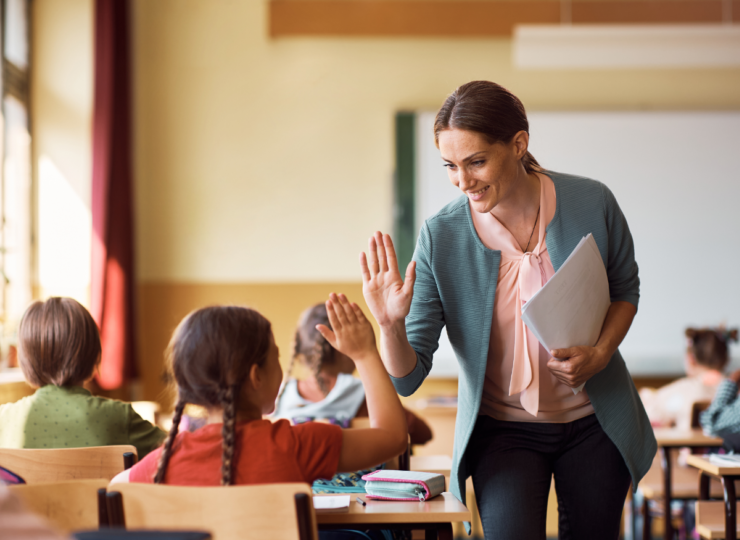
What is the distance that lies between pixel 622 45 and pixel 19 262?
3766mm

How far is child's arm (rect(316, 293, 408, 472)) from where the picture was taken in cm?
143

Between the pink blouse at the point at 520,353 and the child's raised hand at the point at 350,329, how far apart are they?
0.31m

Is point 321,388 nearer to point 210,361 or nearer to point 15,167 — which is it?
point 210,361

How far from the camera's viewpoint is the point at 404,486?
1572mm

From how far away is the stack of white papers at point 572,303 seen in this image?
143 cm

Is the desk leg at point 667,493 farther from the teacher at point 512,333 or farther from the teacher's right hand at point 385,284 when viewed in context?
the teacher's right hand at point 385,284

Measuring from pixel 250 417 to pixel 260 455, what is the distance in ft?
0.37

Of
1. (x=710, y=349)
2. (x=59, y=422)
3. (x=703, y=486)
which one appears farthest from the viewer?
(x=710, y=349)

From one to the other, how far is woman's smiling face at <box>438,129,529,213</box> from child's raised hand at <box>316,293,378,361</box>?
0.35 m

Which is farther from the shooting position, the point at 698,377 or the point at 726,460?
the point at 698,377

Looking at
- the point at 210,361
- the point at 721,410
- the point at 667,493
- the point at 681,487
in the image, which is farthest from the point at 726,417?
the point at 210,361

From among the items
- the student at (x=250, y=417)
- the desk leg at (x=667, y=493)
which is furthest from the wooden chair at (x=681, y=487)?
the student at (x=250, y=417)

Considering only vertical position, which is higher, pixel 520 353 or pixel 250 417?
pixel 520 353

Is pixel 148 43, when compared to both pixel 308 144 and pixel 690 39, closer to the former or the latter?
pixel 308 144
